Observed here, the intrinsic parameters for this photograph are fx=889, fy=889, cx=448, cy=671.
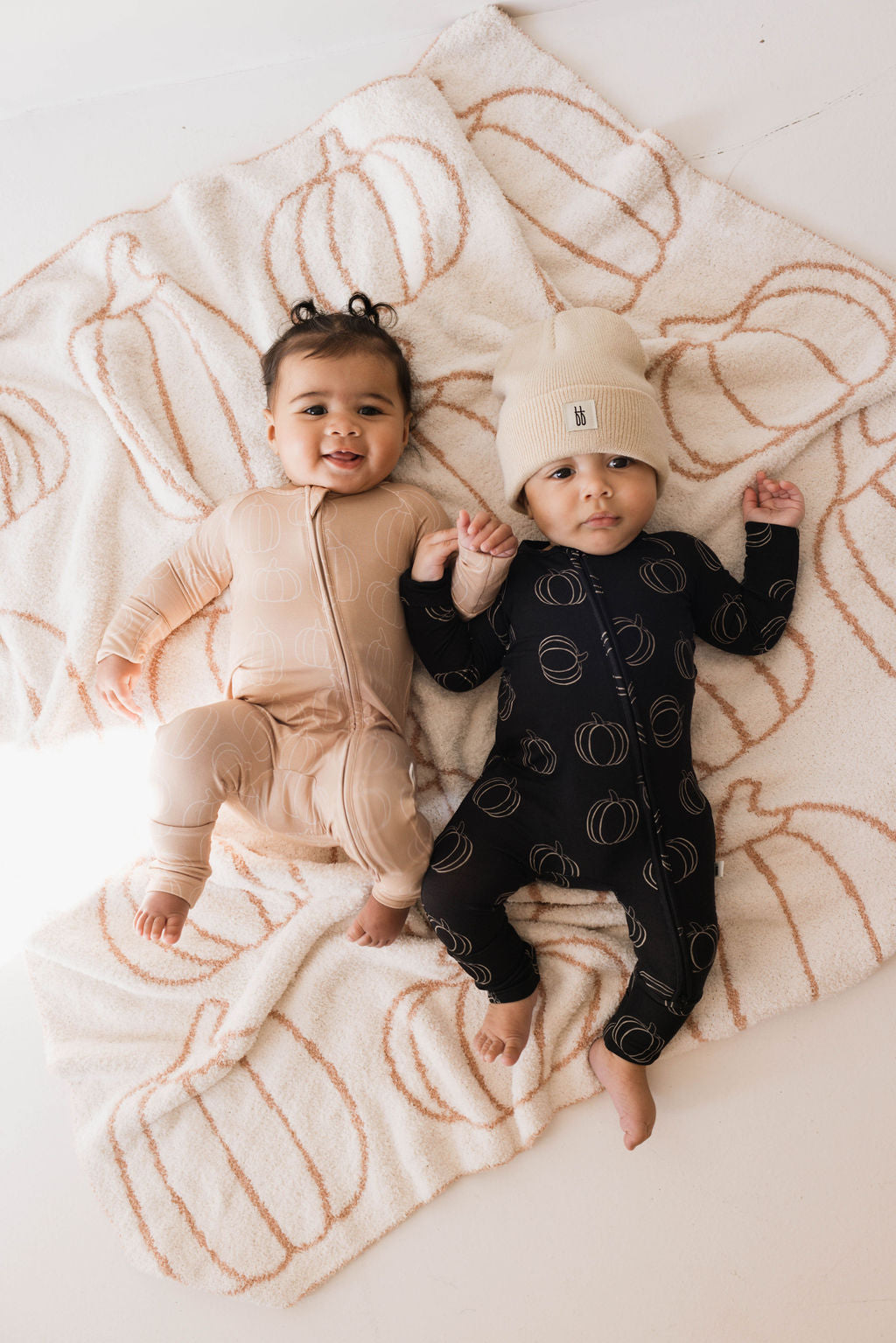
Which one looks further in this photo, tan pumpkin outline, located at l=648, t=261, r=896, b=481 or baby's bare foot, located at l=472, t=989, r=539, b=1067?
tan pumpkin outline, located at l=648, t=261, r=896, b=481

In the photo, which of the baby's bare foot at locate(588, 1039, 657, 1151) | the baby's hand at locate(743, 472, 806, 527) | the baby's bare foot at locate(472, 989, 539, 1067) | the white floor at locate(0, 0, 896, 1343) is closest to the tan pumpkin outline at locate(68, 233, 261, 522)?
the white floor at locate(0, 0, 896, 1343)

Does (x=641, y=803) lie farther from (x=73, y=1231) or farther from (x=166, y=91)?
(x=166, y=91)

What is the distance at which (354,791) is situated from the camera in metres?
1.46

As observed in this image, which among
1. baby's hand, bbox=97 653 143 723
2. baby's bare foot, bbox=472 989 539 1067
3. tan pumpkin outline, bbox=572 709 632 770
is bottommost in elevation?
baby's bare foot, bbox=472 989 539 1067

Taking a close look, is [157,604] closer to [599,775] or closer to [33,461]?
[33,461]

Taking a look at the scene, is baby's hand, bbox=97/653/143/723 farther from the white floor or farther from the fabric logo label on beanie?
the fabric logo label on beanie

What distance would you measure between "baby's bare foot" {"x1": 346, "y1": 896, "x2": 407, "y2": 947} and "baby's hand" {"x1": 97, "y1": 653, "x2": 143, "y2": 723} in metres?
0.57

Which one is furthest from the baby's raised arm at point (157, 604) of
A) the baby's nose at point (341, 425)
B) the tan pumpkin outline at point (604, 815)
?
the tan pumpkin outline at point (604, 815)

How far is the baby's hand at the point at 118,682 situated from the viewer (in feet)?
5.38

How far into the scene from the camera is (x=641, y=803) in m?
1.46

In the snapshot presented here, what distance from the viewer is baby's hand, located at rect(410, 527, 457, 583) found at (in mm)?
1530

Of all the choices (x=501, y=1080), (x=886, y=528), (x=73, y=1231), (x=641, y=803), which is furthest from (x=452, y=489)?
(x=73, y=1231)

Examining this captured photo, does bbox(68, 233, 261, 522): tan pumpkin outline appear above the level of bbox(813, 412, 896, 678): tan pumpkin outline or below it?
above

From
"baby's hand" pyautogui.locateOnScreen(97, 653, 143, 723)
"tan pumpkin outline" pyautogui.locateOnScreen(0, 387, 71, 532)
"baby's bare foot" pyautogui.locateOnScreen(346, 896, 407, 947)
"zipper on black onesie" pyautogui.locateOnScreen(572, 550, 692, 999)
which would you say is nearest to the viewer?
"zipper on black onesie" pyautogui.locateOnScreen(572, 550, 692, 999)
